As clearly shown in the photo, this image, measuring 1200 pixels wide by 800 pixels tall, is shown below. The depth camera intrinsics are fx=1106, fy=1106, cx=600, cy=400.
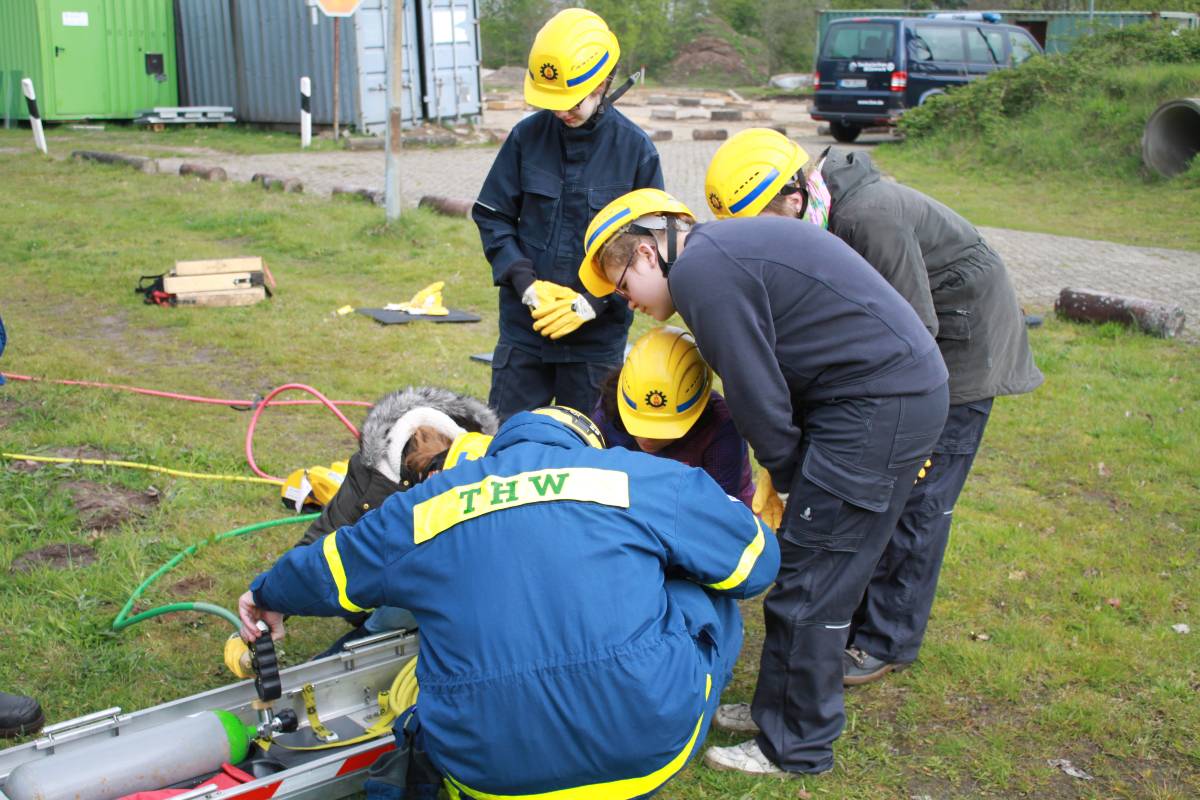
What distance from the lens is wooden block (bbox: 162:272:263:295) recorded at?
8.69m

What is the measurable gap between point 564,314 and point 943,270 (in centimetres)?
135

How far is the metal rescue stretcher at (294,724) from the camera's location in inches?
112

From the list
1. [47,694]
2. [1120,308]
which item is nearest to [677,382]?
[47,694]

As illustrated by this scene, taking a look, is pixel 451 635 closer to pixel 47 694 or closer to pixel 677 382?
pixel 677 382

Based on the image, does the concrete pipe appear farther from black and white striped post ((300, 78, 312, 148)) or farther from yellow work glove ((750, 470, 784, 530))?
yellow work glove ((750, 470, 784, 530))

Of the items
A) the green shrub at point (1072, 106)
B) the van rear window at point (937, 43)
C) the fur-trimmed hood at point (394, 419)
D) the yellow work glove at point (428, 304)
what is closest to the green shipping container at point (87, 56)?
the van rear window at point (937, 43)

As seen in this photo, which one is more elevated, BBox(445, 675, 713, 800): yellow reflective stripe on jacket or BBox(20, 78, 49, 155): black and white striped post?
BBox(20, 78, 49, 155): black and white striped post

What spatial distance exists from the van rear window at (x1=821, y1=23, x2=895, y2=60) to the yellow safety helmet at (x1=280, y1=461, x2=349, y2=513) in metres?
17.0

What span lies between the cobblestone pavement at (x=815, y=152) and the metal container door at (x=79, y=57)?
5.91 metres

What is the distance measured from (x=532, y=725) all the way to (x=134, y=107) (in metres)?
23.4

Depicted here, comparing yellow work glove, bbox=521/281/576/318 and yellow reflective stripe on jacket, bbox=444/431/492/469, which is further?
yellow work glove, bbox=521/281/576/318

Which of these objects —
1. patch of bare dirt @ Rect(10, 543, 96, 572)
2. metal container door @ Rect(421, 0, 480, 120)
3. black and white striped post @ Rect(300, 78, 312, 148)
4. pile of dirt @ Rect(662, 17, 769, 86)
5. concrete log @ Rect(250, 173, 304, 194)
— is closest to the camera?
patch of bare dirt @ Rect(10, 543, 96, 572)

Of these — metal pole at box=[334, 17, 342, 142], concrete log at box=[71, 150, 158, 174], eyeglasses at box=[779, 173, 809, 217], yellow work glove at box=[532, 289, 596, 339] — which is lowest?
yellow work glove at box=[532, 289, 596, 339]

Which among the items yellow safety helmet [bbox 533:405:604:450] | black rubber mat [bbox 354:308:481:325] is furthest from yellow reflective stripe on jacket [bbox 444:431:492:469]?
black rubber mat [bbox 354:308:481:325]
